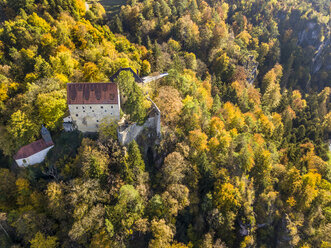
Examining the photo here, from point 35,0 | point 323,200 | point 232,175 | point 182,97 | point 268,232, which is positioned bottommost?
point 268,232

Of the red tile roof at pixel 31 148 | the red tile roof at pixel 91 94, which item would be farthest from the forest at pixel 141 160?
the red tile roof at pixel 91 94

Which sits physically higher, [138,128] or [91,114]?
[91,114]

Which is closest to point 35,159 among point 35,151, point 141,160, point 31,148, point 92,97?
point 35,151

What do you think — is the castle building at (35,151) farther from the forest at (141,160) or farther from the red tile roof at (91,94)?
the red tile roof at (91,94)

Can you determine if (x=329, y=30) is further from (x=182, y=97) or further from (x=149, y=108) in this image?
(x=149, y=108)

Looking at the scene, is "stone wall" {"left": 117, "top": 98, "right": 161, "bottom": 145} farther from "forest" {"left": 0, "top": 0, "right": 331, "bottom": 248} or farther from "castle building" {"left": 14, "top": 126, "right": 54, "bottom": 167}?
"castle building" {"left": 14, "top": 126, "right": 54, "bottom": 167}

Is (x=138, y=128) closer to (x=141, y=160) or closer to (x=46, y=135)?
(x=141, y=160)

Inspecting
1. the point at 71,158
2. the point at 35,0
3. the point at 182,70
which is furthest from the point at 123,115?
the point at 35,0
